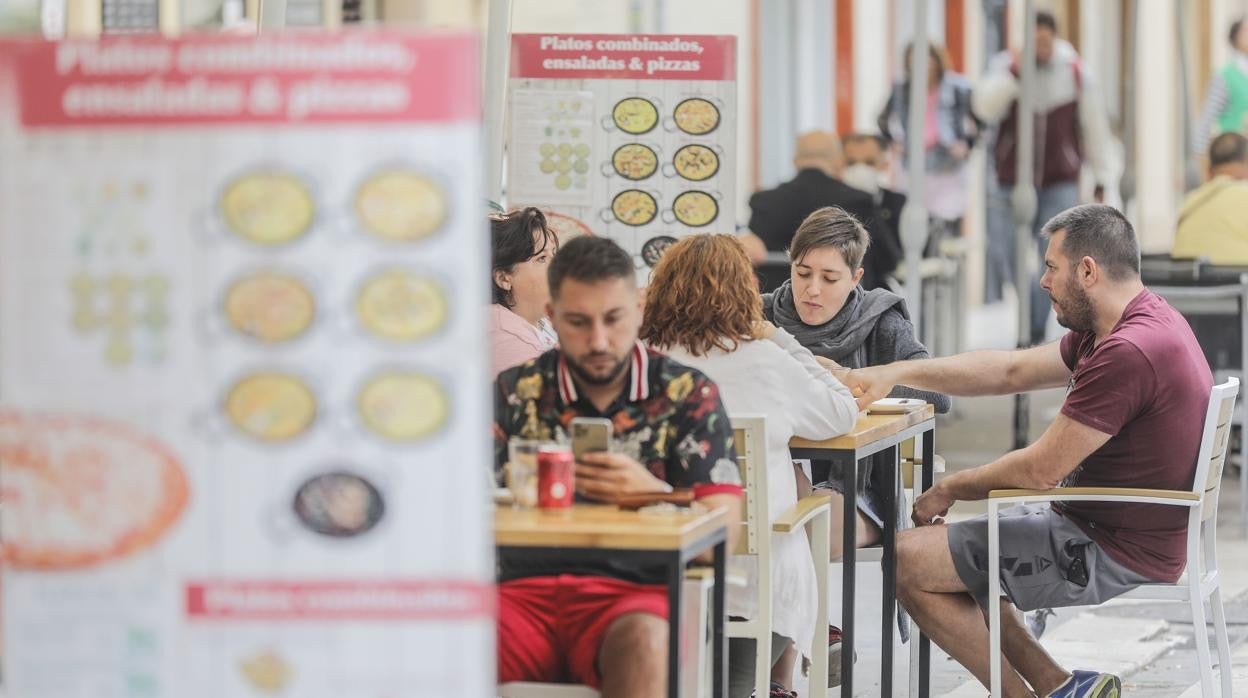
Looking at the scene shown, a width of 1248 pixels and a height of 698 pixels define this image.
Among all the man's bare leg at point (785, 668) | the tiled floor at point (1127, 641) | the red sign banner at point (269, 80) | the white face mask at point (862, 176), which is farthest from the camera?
the white face mask at point (862, 176)

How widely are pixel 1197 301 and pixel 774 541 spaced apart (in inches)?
192

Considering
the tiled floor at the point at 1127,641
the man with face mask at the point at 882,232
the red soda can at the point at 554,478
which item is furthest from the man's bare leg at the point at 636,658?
the man with face mask at the point at 882,232

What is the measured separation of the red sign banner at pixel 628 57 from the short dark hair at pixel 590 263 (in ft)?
10.7

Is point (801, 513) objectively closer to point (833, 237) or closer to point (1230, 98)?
point (833, 237)

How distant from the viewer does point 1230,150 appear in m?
9.95

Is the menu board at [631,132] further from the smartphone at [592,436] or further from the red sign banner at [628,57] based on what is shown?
the smartphone at [592,436]

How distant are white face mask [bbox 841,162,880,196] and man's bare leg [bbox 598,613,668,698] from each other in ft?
27.5

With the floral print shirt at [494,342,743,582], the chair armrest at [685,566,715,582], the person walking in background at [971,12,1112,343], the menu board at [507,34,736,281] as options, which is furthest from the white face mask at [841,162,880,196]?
the chair armrest at [685,566,715,582]

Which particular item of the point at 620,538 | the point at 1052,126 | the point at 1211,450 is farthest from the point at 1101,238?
the point at 1052,126

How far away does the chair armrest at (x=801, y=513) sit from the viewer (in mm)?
4734

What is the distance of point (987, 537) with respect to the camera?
17.2 ft

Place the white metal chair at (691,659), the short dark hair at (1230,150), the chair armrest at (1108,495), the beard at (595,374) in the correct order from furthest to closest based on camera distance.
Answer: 1. the short dark hair at (1230,150)
2. the chair armrest at (1108,495)
3. the beard at (595,374)
4. the white metal chair at (691,659)

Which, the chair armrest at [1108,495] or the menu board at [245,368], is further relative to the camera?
the chair armrest at [1108,495]

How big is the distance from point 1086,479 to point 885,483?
0.49 metres
